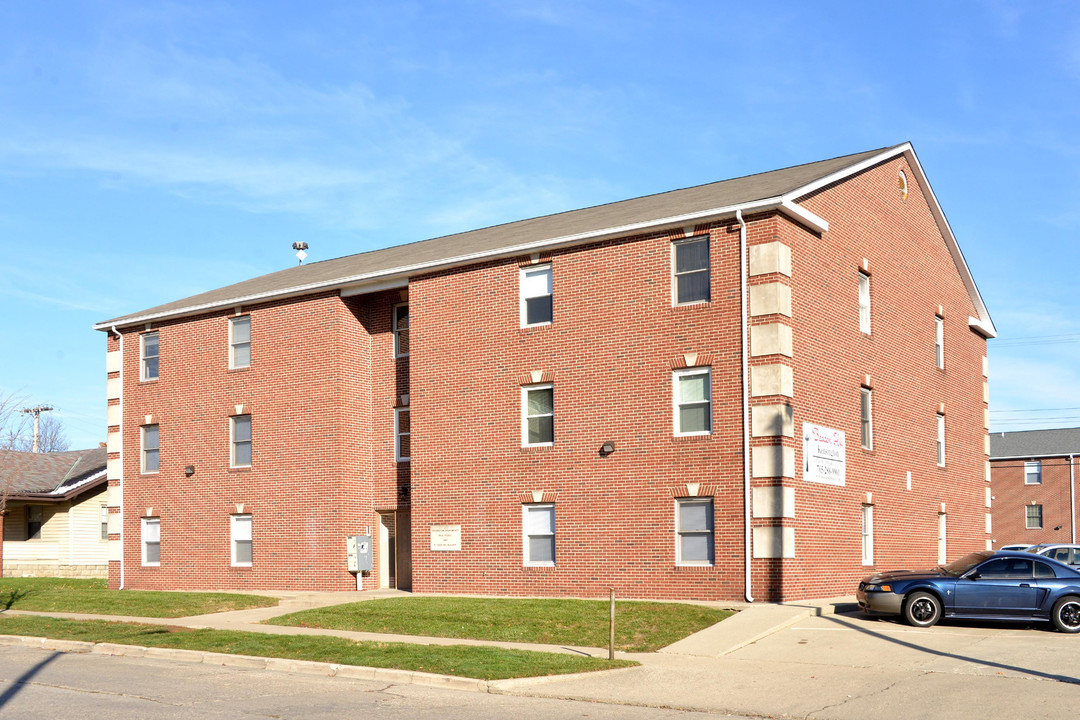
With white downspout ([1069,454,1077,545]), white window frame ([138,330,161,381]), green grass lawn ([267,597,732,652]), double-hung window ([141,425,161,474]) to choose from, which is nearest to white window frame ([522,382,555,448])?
green grass lawn ([267,597,732,652])

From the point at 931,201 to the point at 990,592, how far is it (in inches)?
616

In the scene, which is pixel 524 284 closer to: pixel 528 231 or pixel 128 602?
pixel 528 231

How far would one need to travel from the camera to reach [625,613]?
21078 millimetres

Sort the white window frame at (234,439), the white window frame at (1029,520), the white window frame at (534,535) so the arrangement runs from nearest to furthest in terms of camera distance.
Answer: the white window frame at (534,535), the white window frame at (234,439), the white window frame at (1029,520)

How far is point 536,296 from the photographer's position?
87.8ft

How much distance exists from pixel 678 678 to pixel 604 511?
9417 mm

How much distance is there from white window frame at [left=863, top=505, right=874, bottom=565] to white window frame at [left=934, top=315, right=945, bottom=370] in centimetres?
694

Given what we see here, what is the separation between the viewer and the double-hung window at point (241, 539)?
31.4 meters

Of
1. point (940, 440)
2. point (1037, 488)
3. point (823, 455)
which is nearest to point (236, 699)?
point (823, 455)

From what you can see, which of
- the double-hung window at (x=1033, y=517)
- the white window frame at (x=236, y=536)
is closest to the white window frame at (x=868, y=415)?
the white window frame at (x=236, y=536)

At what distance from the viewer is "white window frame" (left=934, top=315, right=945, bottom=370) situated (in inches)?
1264

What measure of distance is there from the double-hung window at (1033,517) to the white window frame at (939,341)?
144 feet

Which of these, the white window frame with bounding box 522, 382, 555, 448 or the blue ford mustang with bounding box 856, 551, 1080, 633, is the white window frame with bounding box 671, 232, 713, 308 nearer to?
the white window frame with bounding box 522, 382, 555, 448

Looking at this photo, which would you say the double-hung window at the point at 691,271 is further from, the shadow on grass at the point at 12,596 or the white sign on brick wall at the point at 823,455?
the shadow on grass at the point at 12,596
